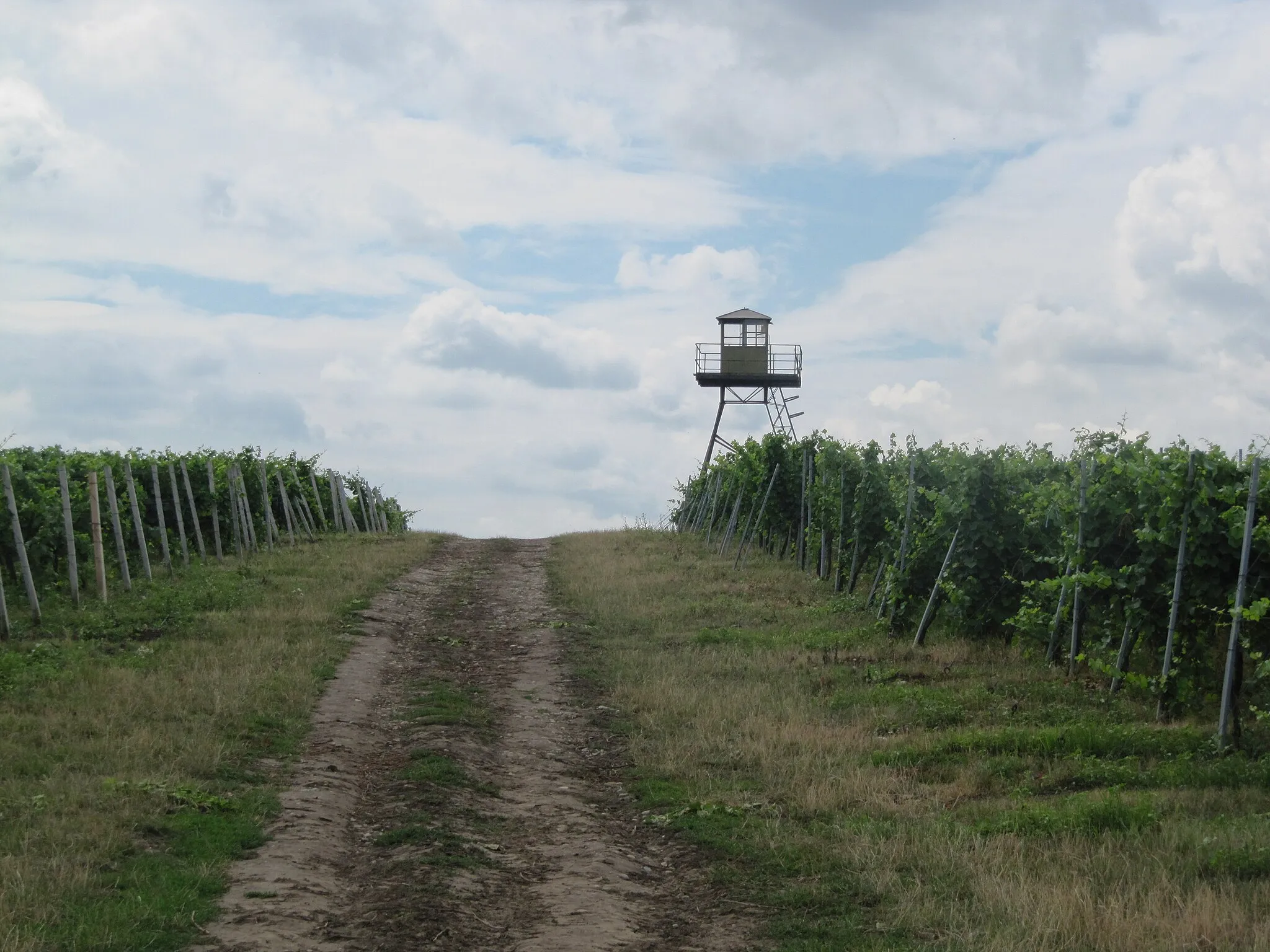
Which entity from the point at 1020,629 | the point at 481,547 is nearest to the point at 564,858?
the point at 1020,629

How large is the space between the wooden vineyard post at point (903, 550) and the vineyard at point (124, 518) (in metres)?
12.0

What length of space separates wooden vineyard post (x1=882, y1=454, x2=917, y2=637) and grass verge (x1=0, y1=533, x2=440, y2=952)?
8.04m

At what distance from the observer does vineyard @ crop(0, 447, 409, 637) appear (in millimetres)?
17953

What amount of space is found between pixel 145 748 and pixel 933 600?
10.4m

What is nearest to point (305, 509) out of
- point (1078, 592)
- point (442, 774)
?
point (1078, 592)

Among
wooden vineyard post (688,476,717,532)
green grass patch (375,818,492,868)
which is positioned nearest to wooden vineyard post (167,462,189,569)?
green grass patch (375,818,492,868)

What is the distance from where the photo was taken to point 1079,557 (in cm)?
1238

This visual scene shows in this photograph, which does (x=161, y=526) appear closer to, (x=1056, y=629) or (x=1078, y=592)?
(x=1056, y=629)

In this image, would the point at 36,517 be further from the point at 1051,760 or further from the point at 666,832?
the point at 1051,760

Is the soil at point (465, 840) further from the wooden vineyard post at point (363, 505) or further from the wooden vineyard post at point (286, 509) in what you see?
the wooden vineyard post at point (363, 505)

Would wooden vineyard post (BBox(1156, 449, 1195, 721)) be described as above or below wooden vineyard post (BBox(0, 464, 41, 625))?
above

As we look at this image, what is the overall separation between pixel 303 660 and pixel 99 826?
6.58m

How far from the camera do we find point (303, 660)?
14438mm

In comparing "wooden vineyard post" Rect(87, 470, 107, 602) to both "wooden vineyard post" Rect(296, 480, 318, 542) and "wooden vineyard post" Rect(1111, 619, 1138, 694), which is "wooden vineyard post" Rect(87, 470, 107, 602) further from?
"wooden vineyard post" Rect(1111, 619, 1138, 694)
